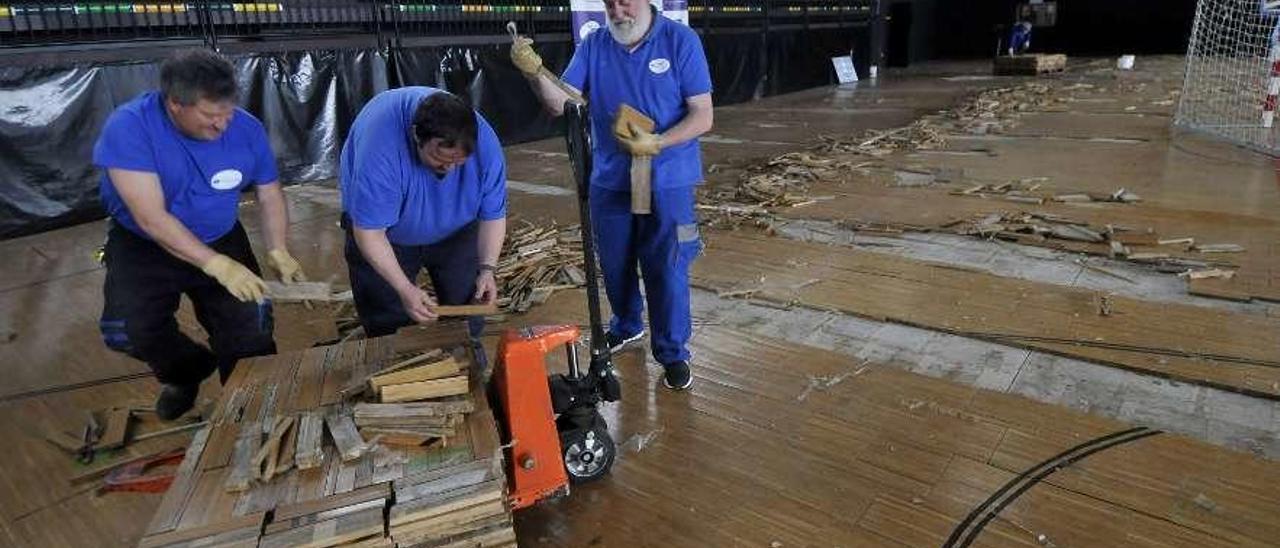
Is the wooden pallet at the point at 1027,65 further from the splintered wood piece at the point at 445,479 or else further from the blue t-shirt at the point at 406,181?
the splintered wood piece at the point at 445,479

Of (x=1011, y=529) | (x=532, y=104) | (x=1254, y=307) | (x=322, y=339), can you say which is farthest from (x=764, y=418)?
(x=532, y=104)

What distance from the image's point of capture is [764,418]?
2.78m

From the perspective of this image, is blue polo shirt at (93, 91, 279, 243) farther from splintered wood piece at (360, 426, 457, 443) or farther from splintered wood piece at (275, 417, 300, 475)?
splintered wood piece at (360, 426, 457, 443)

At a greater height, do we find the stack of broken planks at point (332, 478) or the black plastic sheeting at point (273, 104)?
the black plastic sheeting at point (273, 104)

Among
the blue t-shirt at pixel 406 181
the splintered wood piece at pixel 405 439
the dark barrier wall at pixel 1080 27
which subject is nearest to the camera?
the splintered wood piece at pixel 405 439

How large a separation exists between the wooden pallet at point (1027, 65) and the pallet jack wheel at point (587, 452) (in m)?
18.1

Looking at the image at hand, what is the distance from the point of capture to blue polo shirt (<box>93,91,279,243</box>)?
2336mm

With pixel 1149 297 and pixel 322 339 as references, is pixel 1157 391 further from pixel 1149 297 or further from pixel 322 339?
pixel 322 339

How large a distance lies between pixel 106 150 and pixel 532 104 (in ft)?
26.2

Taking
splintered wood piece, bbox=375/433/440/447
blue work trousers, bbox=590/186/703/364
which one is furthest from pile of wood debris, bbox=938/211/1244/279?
splintered wood piece, bbox=375/433/440/447

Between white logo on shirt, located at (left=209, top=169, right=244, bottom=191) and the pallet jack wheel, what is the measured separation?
4.93 feet

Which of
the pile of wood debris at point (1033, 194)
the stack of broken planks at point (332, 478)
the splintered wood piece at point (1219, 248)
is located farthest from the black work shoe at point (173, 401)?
the pile of wood debris at point (1033, 194)

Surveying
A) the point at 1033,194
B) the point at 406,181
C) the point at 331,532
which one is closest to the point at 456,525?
the point at 331,532

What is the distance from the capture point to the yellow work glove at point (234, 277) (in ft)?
8.18
